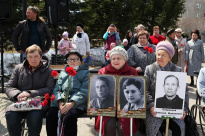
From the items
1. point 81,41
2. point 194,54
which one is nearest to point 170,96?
point 194,54

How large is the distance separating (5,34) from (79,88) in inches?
435

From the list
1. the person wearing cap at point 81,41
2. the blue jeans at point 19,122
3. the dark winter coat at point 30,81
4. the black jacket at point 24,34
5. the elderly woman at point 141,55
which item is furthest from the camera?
the person wearing cap at point 81,41

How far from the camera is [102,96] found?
3.02m

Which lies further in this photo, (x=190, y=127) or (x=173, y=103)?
(x=190, y=127)

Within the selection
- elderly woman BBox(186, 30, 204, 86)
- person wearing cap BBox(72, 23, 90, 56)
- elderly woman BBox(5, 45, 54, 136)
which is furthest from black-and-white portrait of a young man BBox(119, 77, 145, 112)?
person wearing cap BBox(72, 23, 90, 56)

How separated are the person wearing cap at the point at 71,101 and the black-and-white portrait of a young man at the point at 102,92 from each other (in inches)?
17.3

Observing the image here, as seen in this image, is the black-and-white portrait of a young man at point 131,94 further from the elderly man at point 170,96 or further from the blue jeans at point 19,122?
the blue jeans at point 19,122

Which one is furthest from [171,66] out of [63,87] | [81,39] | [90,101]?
[81,39]

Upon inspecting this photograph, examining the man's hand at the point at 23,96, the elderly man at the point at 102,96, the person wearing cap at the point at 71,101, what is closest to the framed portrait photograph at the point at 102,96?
the elderly man at the point at 102,96

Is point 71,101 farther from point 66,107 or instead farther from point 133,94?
point 133,94

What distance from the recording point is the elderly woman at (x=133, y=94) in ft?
9.79

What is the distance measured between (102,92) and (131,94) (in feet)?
1.18

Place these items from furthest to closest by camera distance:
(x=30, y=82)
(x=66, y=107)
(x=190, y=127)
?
(x=30, y=82), (x=66, y=107), (x=190, y=127)

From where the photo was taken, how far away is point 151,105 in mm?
3189
